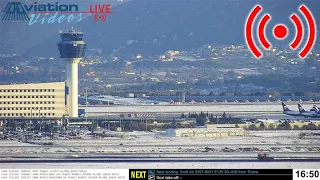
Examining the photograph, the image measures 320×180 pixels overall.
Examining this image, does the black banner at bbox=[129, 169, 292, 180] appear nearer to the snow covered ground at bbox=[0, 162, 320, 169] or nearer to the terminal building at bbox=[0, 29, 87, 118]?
the snow covered ground at bbox=[0, 162, 320, 169]

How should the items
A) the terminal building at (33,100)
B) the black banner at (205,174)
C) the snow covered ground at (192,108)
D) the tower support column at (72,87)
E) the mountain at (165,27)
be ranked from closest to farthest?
the black banner at (205,174) < the terminal building at (33,100) < the tower support column at (72,87) < the snow covered ground at (192,108) < the mountain at (165,27)

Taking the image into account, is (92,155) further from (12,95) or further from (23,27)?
(23,27)

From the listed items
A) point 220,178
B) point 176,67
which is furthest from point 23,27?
point 220,178

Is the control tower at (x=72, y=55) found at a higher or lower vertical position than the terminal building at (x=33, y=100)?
higher

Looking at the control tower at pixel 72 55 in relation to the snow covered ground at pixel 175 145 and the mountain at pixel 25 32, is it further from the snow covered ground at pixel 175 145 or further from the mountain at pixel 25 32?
the mountain at pixel 25 32

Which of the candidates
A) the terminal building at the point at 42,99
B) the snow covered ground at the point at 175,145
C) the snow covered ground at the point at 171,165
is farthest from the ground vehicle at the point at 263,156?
the terminal building at the point at 42,99

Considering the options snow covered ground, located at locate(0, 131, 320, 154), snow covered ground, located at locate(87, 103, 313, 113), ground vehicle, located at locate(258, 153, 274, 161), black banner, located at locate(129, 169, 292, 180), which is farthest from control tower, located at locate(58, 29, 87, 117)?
black banner, located at locate(129, 169, 292, 180)

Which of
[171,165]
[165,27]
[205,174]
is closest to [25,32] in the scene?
[165,27]
